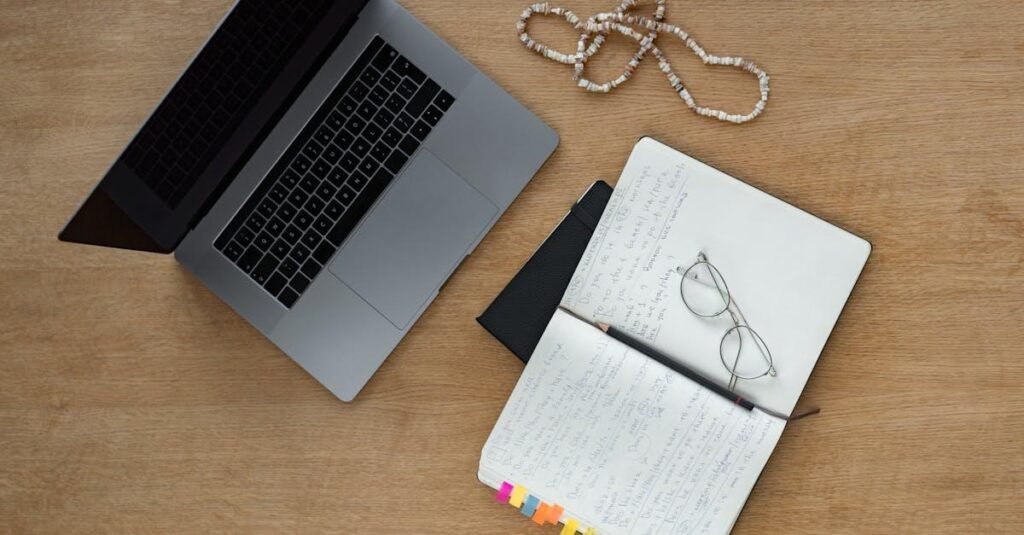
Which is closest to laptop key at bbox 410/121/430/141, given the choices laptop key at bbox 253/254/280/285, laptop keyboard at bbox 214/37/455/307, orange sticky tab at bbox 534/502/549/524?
laptop keyboard at bbox 214/37/455/307

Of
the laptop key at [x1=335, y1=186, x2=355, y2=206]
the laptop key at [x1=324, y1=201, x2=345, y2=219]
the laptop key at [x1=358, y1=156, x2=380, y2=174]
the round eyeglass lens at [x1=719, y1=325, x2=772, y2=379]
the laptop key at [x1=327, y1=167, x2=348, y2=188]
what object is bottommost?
the laptop key at [x1=324, y1=201, x2=345, y2=219]

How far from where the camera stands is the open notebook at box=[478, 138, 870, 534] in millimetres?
844

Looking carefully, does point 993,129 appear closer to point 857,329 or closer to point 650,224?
point 857,329

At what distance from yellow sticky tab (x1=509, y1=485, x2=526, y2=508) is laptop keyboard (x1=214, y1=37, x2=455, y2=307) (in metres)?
0.31

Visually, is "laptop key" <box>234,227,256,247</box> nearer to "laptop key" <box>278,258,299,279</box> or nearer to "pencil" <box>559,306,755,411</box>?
"laptop key" <box>278,258,299,279</box>

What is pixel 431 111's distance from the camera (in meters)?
0.90

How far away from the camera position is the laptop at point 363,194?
2.95 ft

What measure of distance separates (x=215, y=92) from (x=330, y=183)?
155mm

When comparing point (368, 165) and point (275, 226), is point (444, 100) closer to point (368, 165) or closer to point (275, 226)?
point (368, 165)

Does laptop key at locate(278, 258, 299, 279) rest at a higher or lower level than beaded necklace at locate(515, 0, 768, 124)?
lower

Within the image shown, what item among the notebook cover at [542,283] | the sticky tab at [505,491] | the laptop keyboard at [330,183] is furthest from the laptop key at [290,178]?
the sticky tab at [505,491]

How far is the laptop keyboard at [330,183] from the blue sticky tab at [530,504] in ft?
1.08

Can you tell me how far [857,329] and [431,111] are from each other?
50 centimetres

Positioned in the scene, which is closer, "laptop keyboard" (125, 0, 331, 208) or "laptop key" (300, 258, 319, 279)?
"laptop keyboard" (125, 0, 331, 208)
